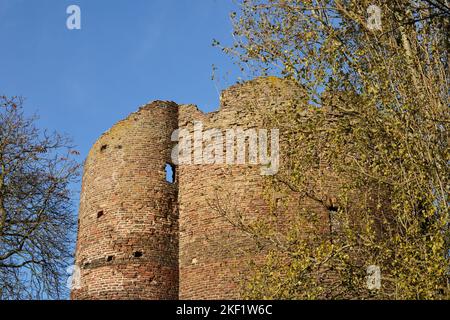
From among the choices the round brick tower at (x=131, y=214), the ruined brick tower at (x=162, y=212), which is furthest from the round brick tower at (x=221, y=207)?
the round brick tower at (x=131, y=214)

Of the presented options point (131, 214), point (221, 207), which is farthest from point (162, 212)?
point (221, 207)

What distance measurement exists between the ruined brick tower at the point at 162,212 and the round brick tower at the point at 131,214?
24 millimetres

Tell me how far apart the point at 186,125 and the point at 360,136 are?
7.31 metres

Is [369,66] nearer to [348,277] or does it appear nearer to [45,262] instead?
[348,277]

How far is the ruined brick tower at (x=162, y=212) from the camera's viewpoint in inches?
587

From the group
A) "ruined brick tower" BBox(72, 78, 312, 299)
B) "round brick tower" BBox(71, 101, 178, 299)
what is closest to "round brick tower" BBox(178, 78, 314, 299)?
"ruined brick tower" BBox(72, 78, 312, 299)

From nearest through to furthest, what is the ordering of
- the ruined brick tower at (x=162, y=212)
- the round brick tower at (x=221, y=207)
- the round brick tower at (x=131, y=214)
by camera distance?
1. the round brick tower at (x=221, y=207)
2. the ruined brick tower at (x=162, y=212)
3. the round brick tower at (x=131, y=214)

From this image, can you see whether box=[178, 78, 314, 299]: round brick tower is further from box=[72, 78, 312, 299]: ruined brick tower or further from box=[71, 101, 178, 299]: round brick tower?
box=[71, 101, 178, 299]: round brick tower

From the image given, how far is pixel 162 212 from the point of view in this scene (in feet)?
52.6

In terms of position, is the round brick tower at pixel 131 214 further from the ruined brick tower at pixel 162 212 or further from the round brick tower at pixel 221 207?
the round brick tower at pixel 221 207

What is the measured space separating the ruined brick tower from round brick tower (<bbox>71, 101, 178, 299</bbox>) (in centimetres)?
2

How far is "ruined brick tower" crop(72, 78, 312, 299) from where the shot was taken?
48.9ft
